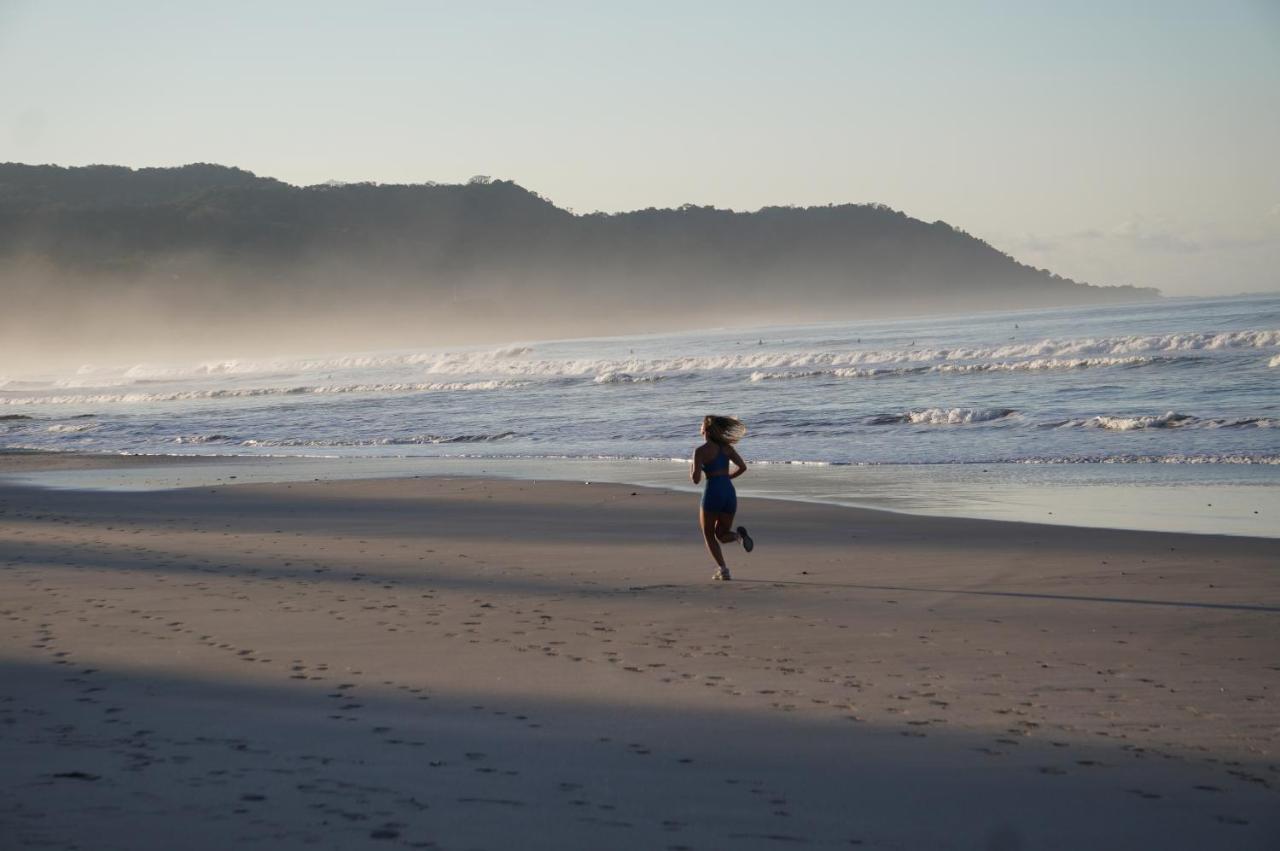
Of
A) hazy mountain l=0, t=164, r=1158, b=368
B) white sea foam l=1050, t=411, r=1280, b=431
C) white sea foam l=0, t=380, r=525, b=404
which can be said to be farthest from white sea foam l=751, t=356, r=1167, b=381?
hazy mountain l=0, t=164, r=1158, b=368

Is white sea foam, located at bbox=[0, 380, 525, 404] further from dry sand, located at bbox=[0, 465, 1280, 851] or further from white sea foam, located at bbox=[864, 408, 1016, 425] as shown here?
dry sand, located at bbox=[0, 465, 1280, 851]

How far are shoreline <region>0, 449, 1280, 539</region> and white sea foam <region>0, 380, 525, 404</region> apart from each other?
18.4 m

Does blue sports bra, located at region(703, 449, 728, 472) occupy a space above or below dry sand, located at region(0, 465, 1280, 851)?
above

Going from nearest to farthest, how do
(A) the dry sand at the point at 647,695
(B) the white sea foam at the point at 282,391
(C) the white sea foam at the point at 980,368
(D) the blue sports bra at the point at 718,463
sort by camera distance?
(A) the dry sand at the point at 647,695 < (D) the blue sports bra at the point at 718,463 < (C) the white sea foam at the point at 980,368 < (B) the white sea foam at the point at 282,391

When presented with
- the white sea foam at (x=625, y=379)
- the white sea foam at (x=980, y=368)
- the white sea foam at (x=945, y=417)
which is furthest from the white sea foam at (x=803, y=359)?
the white sea foam at (x=945, y=417)

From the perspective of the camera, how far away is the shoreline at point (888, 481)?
12.1m

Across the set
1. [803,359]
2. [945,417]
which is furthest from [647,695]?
[803,359]

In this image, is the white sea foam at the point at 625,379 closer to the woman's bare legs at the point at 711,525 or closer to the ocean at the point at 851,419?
the ocean at the point at 851,419

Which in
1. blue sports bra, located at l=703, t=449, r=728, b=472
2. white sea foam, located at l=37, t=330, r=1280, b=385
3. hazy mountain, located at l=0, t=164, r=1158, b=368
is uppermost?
hazy mountain, located at l=0, t=164, r=1158, b=368

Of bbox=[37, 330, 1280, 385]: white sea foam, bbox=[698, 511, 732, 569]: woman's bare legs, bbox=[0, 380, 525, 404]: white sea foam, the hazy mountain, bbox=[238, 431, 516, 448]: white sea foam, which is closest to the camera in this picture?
bbox=[698, 511, 732, 569]: woman's bare legs

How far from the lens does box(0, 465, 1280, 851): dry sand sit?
→ 4145 millimetres

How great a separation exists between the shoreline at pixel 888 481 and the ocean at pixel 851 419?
0.26 feet

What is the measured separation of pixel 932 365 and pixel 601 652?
107ft

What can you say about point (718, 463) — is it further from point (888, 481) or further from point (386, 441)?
point (386, 441)
